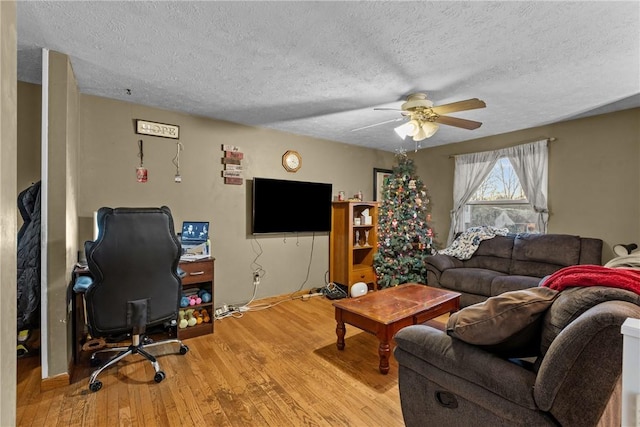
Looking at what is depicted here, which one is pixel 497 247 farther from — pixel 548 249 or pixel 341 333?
pixel 341 333

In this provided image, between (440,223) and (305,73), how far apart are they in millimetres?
3750

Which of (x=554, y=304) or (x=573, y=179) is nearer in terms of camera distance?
(x=554, y=304)

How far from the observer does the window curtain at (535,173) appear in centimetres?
384

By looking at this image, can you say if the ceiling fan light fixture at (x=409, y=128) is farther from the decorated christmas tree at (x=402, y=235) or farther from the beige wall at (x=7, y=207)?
the beige wall at (x=7, y=207)

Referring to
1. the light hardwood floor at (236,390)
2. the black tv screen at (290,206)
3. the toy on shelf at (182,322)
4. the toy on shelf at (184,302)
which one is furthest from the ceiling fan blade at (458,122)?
the toy on shelf at (182,322)

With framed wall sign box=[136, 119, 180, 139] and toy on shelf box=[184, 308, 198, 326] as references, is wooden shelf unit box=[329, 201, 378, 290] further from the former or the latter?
framed wall sign box=[136, 119, 180, 139]

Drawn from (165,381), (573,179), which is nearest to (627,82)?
(573,179)

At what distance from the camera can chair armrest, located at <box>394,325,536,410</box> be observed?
3.70 feet

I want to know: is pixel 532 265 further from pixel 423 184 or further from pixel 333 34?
pixel 333 34

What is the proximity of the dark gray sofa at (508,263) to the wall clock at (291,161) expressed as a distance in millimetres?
2239

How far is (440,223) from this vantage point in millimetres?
5094

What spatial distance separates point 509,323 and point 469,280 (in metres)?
2.57

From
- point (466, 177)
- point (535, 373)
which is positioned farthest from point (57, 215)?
point (466, 177)

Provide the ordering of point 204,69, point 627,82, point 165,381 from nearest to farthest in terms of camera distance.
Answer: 1. point 165,381
2. point 204,69
3. point 627,82
